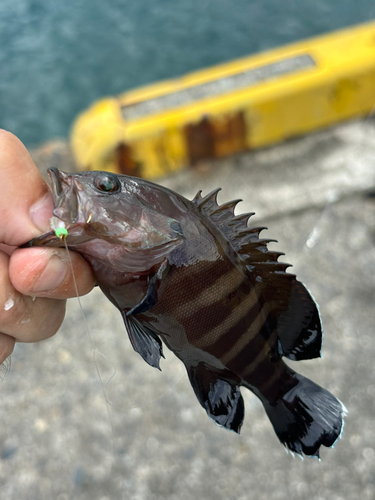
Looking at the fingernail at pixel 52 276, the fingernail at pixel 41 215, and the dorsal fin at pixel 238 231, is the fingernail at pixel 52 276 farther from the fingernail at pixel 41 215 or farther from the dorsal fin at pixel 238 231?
the dorsal fin at pixel 238 231

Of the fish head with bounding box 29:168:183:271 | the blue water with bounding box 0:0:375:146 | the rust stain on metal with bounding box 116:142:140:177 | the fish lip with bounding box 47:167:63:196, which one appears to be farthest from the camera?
the blue water with bounding box 0:0:375:146

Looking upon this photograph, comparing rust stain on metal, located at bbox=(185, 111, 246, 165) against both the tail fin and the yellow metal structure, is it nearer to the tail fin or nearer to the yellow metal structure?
the yellow metal structure

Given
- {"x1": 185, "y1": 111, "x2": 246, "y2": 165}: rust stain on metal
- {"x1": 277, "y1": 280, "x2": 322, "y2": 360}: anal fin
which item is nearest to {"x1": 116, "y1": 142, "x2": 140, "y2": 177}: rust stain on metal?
{"x1": 185, "y1": 111, "x2": 246, "y2": 165}: rust stain on metal

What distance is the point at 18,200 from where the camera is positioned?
1.61m

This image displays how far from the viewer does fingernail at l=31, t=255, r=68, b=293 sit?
1.58 metres

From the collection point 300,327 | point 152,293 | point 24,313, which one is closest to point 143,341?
point 152,293

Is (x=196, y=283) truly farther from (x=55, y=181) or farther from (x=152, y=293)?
(x=55, y=181)

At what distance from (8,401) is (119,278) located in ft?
7.37

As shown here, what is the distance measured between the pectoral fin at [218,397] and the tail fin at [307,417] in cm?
18

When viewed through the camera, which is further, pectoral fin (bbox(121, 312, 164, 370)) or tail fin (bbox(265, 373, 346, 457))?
tail fin (bbox(265, 373, 346, 457))

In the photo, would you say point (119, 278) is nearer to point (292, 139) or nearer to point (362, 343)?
point (362, 343)

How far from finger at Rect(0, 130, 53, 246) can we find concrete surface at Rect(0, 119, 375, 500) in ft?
4.18

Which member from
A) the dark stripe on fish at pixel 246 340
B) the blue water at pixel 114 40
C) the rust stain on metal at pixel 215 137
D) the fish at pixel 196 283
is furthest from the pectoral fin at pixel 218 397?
the blue water at pixel 114 40

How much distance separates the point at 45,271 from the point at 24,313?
0.31 m
